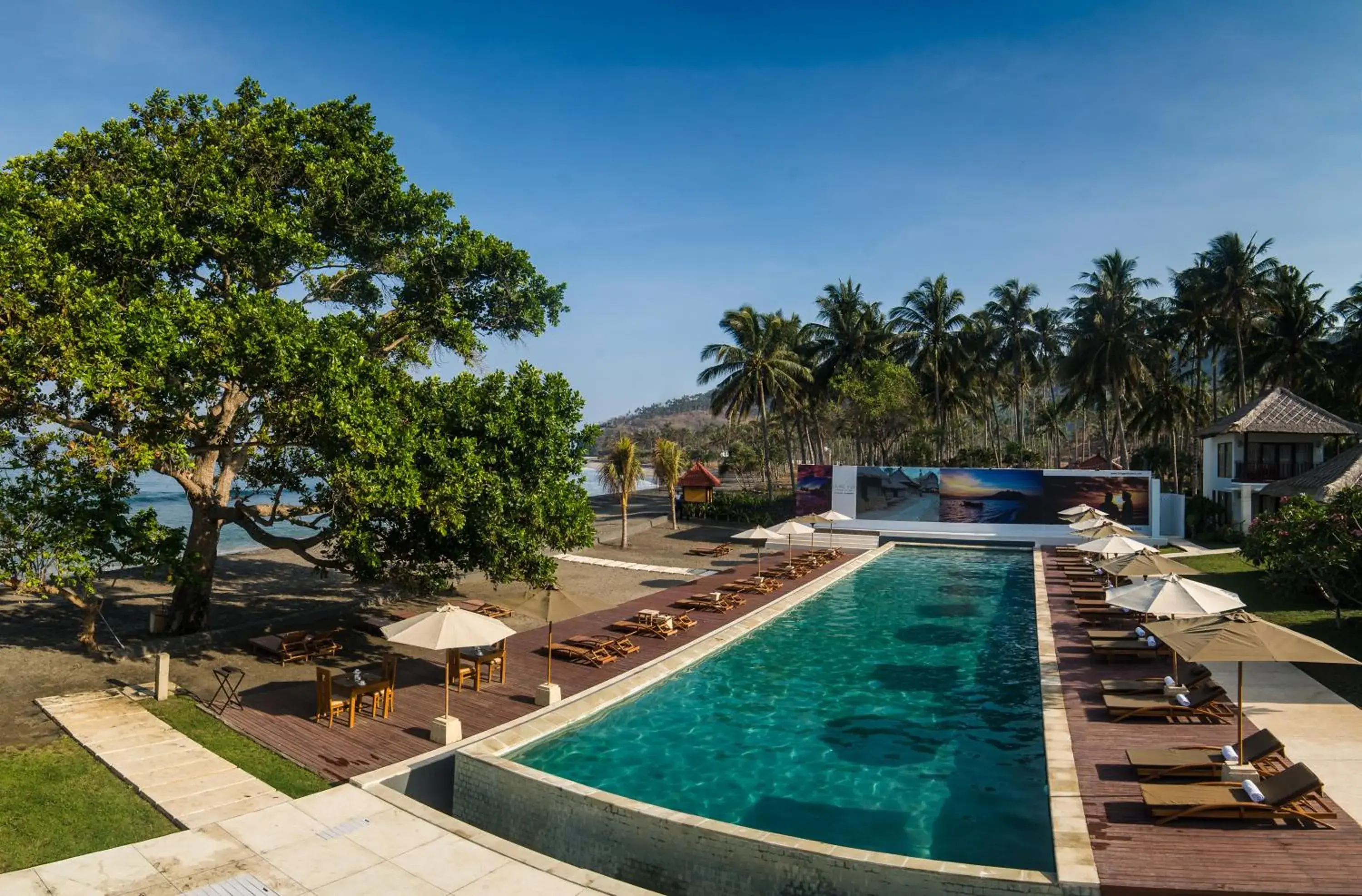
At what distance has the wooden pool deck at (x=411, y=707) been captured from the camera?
1173 cm

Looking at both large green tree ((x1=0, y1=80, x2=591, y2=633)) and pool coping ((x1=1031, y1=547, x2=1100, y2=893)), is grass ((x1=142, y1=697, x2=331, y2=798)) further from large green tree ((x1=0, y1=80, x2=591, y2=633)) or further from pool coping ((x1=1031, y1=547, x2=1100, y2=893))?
pool coping ((x1=1031, y1=547, x2=1100, y2=893))

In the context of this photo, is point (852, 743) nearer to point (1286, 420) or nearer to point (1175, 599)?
point (1175, 599)

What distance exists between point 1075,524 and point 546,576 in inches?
914

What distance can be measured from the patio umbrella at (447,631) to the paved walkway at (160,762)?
9.30ft

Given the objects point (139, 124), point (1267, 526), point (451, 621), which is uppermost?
point (139, 124)

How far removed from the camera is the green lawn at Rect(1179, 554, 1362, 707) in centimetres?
1479

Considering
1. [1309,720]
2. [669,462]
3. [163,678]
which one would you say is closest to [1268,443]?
[669,462]

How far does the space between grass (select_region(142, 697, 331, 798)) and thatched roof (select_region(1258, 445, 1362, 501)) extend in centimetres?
2879

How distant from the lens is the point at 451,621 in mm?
12750

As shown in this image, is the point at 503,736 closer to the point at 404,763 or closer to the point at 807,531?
the point at 404,763

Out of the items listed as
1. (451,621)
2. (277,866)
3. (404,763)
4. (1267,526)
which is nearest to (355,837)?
(277,866)

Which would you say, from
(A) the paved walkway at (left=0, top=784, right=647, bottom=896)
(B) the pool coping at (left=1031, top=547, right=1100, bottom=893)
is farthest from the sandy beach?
(B) the pool coping at (left=1031, top=547, right=1100, bottom=893)

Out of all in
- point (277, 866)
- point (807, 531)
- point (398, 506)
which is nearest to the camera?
point (277, 866)

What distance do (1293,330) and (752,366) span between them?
34.4 meters
